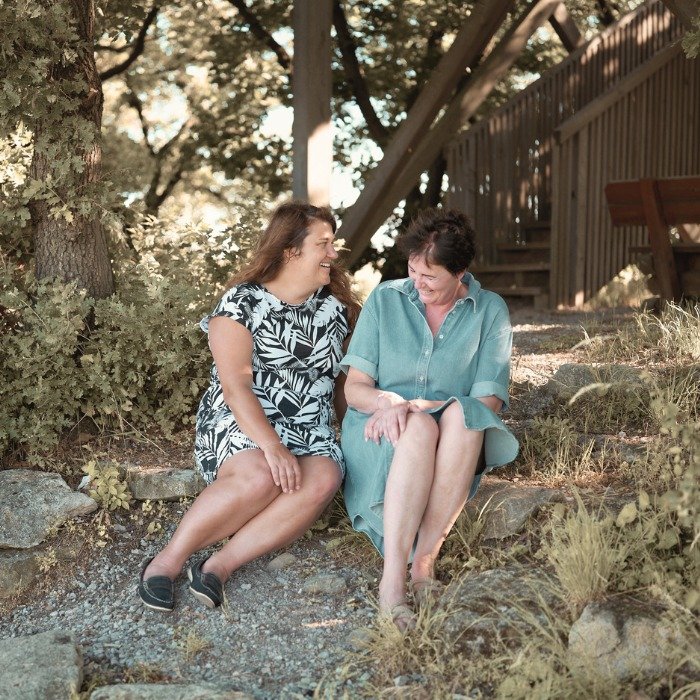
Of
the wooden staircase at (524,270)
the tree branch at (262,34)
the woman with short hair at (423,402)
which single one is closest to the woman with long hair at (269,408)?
the woman with short hair at (423,402)

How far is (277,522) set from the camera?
348 centimetres

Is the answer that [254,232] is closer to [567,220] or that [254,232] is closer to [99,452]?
[99,452]

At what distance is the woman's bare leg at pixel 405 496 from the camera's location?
3.11 metres

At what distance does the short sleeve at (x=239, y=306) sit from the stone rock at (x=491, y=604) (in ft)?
4.24

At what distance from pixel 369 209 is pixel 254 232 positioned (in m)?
2.11

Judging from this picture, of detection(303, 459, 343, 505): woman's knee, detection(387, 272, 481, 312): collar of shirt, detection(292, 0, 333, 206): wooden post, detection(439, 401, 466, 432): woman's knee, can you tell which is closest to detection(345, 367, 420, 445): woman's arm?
detection(439, 401, 466, 432): woman's knee

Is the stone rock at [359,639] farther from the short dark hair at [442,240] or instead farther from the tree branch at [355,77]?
the tree branch at [355,77]

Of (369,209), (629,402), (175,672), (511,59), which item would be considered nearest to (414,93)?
(511,59)

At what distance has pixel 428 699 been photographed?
265cm

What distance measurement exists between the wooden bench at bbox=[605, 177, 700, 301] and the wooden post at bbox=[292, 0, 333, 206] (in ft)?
6.80

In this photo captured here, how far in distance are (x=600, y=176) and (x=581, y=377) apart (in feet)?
14.2

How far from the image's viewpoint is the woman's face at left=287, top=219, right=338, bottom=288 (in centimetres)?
377

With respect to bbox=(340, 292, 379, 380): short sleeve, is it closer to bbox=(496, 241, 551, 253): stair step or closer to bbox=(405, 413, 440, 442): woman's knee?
bbox=(405, 413, 440, 442): woman's knee

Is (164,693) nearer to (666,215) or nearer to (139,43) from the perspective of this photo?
(666,215)
